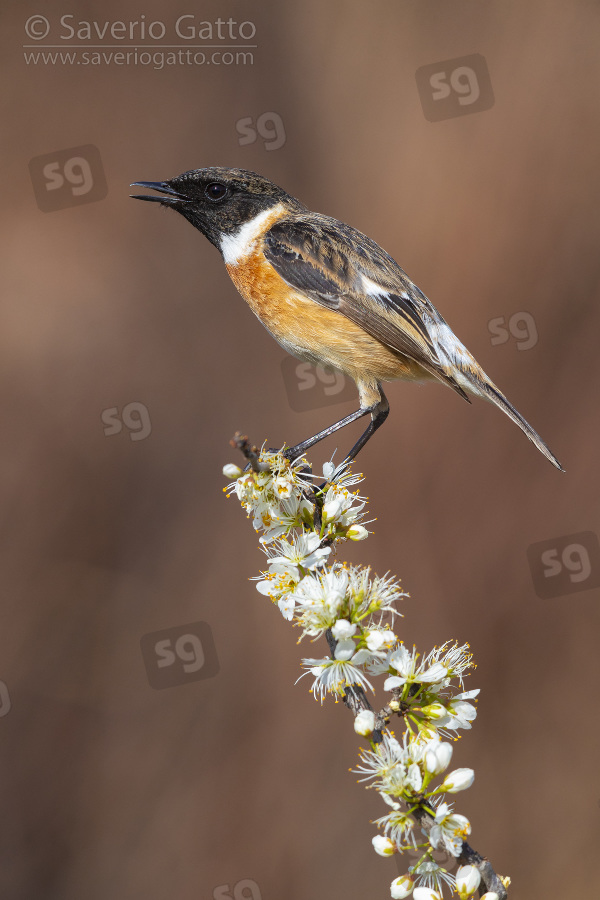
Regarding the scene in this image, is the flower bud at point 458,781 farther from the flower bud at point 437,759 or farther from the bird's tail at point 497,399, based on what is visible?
the bird's tail at point 497,399

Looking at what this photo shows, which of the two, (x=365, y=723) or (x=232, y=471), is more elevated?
(x=232, y=471)

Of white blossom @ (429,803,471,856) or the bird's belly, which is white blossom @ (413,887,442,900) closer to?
white blossom @ (429,803,471,856)

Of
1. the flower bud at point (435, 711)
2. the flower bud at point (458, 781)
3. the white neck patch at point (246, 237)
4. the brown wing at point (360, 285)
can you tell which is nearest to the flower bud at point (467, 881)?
the flower bud at point (458, 781)

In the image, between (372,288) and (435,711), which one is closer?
(435,711)

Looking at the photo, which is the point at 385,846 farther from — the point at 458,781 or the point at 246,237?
the point at 246,237

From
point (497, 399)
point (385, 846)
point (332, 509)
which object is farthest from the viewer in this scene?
point (497, 399)

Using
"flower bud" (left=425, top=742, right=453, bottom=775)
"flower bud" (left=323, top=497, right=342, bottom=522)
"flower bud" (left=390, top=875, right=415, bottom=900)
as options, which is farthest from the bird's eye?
"flower bud" (left=390, top=875, right=415, bottom=900)

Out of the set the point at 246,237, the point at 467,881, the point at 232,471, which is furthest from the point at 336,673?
the point at 246,237

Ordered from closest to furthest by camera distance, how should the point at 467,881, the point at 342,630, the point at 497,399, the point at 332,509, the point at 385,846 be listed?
the point at 467,881
the point at 385,846
the point at 342,630
the point at 332,509
the point at 497,399
